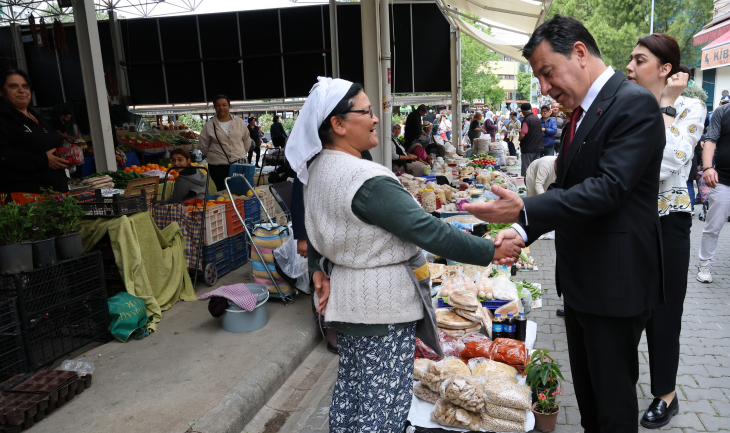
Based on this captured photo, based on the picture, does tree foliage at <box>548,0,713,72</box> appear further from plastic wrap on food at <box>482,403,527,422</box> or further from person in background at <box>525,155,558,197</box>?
plastic wrap on food at <box>482,403,527,422</box>

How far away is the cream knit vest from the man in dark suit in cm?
47

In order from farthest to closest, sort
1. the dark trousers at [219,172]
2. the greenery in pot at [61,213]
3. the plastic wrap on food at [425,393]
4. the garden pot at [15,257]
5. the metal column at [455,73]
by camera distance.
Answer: the metal column at [455,73] → the dark trousers at [219,172] → the greenery in pot at [61,213] → the garden pot at [15,257] → the plastic wrap on food at [425,393]

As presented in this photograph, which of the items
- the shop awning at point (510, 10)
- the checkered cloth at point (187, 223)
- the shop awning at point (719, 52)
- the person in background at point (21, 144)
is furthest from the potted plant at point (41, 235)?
the shop awning at point (719, 52)

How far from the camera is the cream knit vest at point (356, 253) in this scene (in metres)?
2.04

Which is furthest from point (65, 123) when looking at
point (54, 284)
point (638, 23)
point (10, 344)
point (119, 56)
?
point (638, 23)

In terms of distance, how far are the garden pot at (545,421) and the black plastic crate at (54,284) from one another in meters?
3.51

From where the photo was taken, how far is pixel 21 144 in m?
4.34

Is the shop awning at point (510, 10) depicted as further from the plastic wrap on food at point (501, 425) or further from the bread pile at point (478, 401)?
the plastic wrap on food at point (501, 425)

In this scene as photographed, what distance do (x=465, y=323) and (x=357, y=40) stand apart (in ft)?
43.6

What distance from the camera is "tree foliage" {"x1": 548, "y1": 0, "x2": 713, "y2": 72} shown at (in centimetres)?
2925

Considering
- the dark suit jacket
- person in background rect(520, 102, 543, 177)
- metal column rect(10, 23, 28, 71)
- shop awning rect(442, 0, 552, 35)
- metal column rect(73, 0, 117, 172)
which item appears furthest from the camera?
metal column rect(10, 23, 28, 71)

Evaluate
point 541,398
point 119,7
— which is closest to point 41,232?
point 541,398

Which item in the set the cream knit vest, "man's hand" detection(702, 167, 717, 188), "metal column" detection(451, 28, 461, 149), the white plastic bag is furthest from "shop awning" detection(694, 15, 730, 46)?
the cream knit vest

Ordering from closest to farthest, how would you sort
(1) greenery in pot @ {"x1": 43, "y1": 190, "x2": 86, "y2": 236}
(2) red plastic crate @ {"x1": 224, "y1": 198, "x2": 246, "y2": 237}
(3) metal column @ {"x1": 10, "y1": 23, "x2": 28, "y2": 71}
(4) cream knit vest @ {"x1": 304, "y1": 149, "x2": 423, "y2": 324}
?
(4) cream knit vest @ {"x1": 304, "y1": 149, "x2": 423, "y2": 324} < (1) greenery in pot @ {"x1": 43, "y1": 190, "x2": 86, "y2": 236} < (2) red plastic crate @ {"x1": 224, "y1": 198, "x2": 246, "y2": 237} < (3) metal column @ {"x1": 10, "y1": 23, "x2": 28, "y2": 71}
